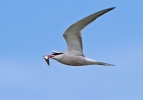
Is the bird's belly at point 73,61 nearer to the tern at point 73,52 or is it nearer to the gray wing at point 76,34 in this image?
the tern at point 73,52

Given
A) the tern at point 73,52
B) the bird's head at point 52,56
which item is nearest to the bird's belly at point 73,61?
the tern at point 73,52

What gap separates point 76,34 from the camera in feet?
52.1

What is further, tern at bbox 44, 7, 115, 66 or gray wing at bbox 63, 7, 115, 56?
tern at bbox 44, 7, 115, 66

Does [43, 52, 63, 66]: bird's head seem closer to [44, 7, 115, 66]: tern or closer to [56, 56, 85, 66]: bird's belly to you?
[44, 7, 115, 66]: tern

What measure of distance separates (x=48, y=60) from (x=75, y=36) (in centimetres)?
184

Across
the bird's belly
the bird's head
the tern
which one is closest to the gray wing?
the tern

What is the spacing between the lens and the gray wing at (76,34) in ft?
47.6

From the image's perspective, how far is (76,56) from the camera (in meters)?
16.4

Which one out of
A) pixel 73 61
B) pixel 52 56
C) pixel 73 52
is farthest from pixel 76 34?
pixel 52 56

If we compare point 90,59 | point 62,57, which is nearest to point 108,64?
point 90,59

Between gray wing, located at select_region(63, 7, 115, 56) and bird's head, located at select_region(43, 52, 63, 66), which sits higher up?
gray wing, located at select_region(63, 7, 115, 56)

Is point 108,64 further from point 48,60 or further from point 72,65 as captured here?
point 48,60

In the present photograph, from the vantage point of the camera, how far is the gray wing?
14.5m

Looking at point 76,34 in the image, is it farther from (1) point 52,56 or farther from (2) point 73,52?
(1) point 52,56
